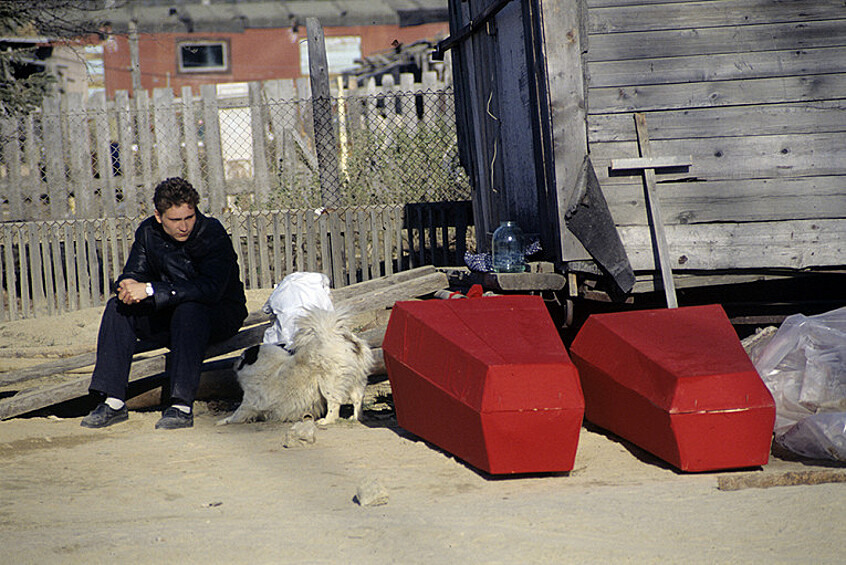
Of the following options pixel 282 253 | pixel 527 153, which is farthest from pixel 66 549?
pixel 282 253

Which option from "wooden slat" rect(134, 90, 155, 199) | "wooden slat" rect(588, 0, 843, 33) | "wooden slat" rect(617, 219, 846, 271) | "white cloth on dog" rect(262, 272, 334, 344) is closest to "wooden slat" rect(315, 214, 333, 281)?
"wooden slat" rect(134, 90, 155, 199)

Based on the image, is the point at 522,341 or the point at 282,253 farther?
the point at 282,253

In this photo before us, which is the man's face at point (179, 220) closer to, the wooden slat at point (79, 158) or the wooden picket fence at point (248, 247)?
the wooden picket fence at point (248, 247)

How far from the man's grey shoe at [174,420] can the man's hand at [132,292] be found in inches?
29.0

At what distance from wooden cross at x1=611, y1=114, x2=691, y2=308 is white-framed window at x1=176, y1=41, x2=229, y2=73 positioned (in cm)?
2139

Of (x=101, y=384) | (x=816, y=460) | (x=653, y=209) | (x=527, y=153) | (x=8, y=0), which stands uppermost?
(x=8, y=0)

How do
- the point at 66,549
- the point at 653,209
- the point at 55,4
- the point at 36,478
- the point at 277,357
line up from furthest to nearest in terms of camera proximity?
1. the point at 55,4
2. the point at 653,209
3. the point at 277,357
4. the point at 36,478
5. the point at 66,549

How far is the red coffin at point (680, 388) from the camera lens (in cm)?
392

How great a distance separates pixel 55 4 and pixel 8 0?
84cm

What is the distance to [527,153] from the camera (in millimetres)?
6758

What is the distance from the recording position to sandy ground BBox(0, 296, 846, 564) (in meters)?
3.07

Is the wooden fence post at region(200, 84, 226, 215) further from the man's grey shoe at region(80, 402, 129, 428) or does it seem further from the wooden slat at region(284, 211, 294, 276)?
the man's grey shoe at region(80, 402, 129, 428)

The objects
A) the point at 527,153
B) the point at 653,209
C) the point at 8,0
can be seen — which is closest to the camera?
the point at 653,209

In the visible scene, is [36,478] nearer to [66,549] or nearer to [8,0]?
[66,549]
